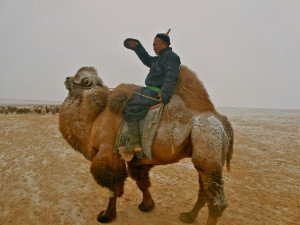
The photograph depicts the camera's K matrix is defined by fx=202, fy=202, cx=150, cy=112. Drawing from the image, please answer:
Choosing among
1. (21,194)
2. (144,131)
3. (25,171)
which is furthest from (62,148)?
(144,131)

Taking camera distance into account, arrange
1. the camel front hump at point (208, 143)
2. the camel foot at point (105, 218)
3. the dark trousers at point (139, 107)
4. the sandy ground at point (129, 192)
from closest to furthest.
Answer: the camel front hump at point (208, 143) → the dark trousers at point (139, 107) → the camel foot at point (105, 218) → the sandy ground at point (129, 192)

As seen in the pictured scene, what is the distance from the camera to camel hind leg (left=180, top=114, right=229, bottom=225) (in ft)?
9.09

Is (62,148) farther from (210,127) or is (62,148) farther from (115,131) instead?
(210,127)

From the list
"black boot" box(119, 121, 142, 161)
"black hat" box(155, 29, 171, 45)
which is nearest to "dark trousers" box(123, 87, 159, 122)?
"black boot" box(119, 121, 142, 161)

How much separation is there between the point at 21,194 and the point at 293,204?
20.5 ft

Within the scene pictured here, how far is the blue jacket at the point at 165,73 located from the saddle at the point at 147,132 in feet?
0.78

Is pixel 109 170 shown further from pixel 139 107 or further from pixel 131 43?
pixel 131 43

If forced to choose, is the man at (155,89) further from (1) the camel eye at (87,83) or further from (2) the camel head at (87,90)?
(1) the camel eye at (87,83)

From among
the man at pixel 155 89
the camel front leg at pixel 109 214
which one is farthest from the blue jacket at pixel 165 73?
the camel front leg at pixel 109 214

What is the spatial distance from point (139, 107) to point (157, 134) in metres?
0.52

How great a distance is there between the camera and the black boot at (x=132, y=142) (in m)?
3.05

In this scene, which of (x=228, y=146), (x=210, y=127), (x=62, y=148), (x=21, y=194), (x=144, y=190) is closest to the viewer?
(x=210, y=127)

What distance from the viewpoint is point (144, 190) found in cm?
403

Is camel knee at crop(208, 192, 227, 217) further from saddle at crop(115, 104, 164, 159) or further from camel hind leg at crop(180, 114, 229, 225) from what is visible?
saddle at crop(115, 104, 164, 159)
